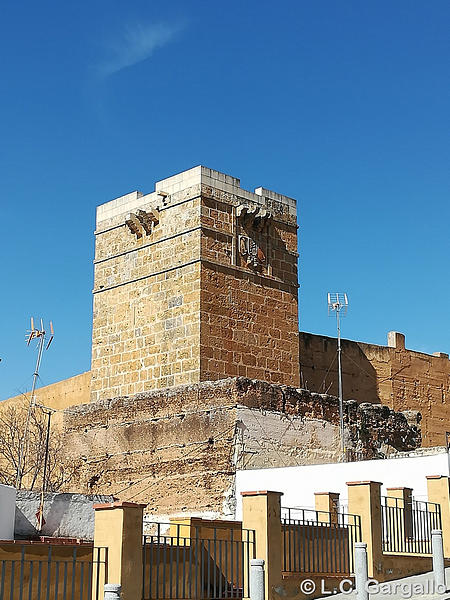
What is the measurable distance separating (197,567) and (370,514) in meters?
3.20

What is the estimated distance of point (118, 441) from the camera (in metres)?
19.5

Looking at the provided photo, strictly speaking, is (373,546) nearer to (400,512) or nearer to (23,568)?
(400,512)

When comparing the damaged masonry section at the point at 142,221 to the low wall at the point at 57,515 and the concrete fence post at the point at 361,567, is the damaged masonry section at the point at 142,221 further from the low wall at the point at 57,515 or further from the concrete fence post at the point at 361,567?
the concrete fence post at the point at 361,567

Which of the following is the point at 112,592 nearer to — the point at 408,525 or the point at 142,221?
the point at 408,525

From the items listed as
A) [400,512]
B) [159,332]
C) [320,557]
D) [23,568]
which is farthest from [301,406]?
[23,568]

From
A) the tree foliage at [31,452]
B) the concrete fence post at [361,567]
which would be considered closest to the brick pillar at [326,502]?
the concrete fence post at [361,567]

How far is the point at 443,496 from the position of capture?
14.3 m

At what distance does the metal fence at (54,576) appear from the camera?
31.4ft

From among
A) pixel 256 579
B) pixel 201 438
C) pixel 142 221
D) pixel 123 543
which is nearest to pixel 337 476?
pixel 201 438

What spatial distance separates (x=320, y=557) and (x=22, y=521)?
5069 mm

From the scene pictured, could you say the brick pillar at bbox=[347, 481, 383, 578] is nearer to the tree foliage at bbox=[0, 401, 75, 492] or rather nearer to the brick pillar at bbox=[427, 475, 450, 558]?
the brick pillar at bbox=[427, 475, 450, 558]

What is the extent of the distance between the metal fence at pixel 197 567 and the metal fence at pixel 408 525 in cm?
268

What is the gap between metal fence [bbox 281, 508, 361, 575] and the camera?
39.1 feet

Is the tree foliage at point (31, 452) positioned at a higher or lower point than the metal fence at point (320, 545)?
higher
